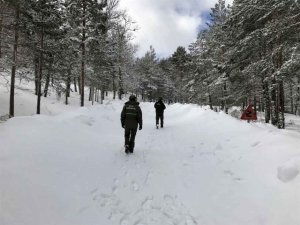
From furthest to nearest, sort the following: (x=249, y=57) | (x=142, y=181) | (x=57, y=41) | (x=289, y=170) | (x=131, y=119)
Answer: (x=57, y=41) < (x=249, y=57) < (x=131, y=119) < (x=142, y=181) < (x=289, y=170)

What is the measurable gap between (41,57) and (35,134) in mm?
14847

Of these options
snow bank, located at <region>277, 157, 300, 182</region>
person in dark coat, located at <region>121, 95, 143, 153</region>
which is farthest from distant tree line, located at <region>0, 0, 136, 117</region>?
snow bank, located at <region>277, 157, 300, 182</region>

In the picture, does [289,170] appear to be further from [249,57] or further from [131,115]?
[249,57]

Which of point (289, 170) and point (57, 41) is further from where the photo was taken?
point (57, 41)

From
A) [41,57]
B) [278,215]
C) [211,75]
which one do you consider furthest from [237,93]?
[278,215]

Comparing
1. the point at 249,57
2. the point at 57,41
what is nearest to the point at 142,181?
the point at 249,57

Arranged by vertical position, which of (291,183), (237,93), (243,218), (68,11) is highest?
(68,11)

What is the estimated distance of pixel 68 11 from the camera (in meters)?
29.9

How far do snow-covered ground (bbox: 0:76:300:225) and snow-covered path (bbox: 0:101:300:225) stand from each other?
0.07 ft

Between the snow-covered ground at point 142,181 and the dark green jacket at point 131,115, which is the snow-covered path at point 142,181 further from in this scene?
the dark green jacket at point 131,115

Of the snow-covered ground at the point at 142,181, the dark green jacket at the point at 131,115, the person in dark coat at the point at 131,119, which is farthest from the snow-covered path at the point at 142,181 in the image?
the dark green jacket at the point at 131,115

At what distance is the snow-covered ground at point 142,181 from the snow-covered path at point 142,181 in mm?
20

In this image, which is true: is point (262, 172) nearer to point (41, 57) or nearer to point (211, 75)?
point (41, 57)

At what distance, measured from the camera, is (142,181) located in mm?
7844
